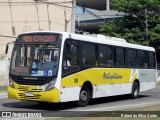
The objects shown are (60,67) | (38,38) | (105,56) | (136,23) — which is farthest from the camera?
(136,23)

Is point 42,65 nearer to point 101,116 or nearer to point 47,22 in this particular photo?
point 101,116

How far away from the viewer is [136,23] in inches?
1884

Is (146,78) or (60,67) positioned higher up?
(60,67)

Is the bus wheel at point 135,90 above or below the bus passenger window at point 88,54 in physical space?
below

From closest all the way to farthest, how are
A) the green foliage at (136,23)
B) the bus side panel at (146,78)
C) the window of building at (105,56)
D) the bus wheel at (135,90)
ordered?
the window of building at (105,56)
the bus wheel at (135,90)
the bus side panel at (146,78)
the green foliage at (136,23)

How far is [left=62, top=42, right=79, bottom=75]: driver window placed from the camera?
16125 mm

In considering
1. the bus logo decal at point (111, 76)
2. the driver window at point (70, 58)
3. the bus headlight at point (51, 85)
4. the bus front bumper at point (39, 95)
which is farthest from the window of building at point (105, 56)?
the bus front bumper at point (39, 95)

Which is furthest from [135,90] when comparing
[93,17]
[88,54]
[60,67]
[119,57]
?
[93,17]

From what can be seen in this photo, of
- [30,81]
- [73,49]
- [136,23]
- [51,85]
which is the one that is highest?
[136,23]

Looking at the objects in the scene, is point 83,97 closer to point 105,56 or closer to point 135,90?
point 105,56

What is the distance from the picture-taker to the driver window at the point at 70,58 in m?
16.1

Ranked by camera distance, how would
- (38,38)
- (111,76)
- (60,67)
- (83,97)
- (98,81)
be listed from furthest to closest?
(111,76)
(98,81)
(83,97)
(38,38)
(60,67)

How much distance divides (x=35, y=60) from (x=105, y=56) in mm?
4252

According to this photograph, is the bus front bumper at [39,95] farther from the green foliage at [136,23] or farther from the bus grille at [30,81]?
the green foliage at [136,23]
